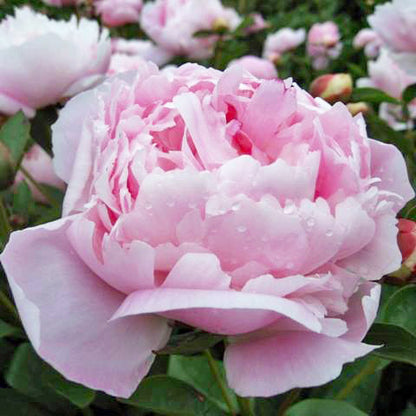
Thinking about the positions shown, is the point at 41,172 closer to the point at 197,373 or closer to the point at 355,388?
the point at 197,373

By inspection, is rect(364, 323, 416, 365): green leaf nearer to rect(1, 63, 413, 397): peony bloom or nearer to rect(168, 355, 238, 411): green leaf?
rect(1, 63, 413, 397): peony bloom

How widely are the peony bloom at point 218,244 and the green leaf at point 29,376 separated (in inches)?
8.0

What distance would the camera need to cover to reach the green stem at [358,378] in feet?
1.80

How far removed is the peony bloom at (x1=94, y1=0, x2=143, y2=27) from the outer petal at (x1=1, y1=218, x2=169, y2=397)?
1.44 meters

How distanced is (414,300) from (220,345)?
0.61 ft

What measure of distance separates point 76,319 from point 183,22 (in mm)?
1177

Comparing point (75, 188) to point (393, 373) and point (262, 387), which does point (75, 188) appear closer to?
point (262, 387)

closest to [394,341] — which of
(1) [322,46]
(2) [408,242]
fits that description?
(2) [408,242]

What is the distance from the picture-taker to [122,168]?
39cm

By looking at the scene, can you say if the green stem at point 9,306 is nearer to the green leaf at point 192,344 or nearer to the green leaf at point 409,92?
the green leaf at point 192,344

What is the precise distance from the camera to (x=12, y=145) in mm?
606

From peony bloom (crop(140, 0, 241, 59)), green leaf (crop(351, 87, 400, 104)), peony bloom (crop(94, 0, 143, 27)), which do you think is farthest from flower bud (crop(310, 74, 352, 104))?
peony bloom (crop(94, 0, 143, 27))

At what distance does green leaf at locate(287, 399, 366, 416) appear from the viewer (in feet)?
1.71

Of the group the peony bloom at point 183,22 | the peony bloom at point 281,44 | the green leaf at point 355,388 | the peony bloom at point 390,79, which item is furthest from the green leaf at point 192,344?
the peony bloom at point 281,44
